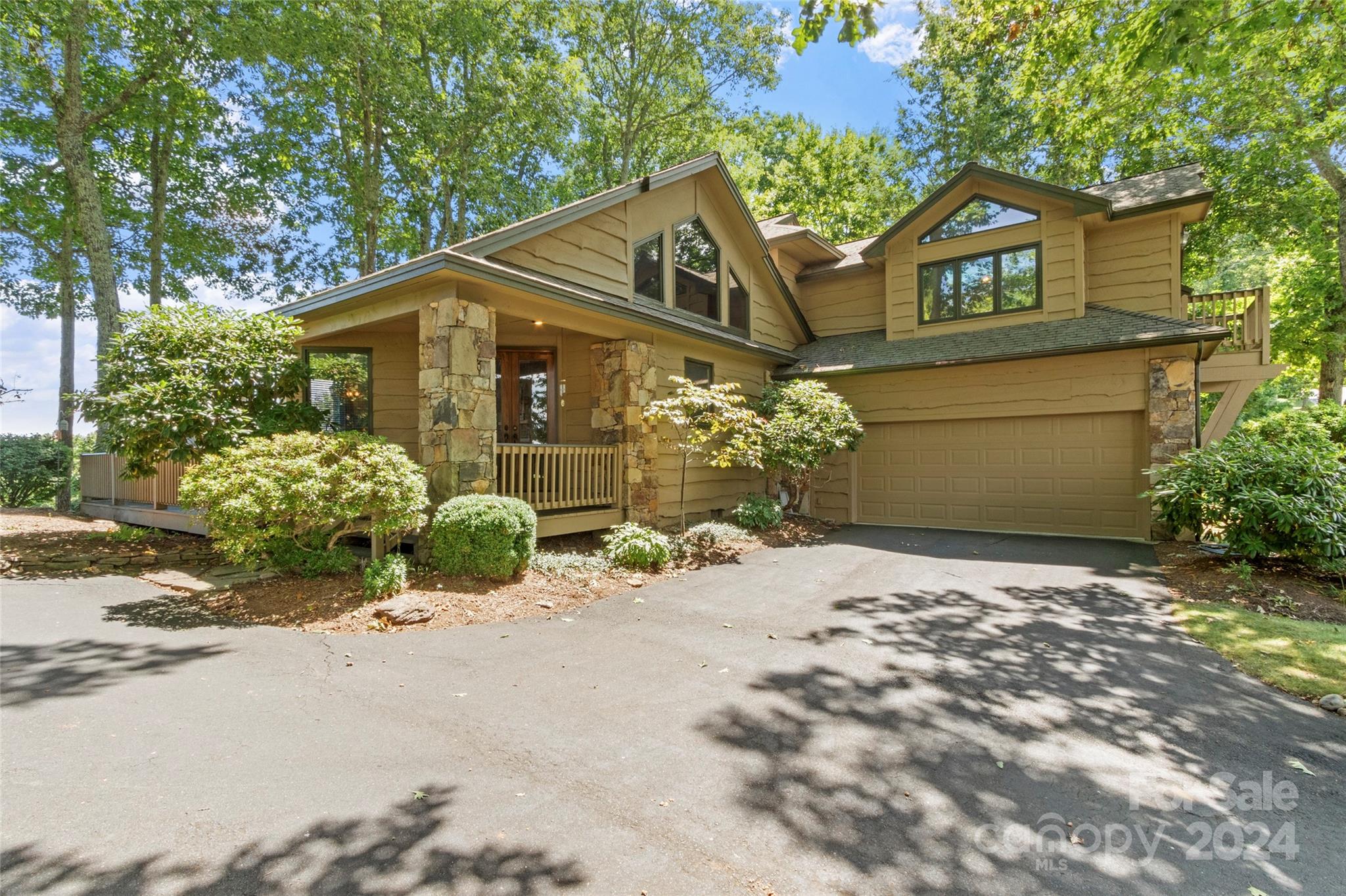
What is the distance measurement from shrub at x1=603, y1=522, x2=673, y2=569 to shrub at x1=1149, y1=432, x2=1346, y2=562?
6.24 metres

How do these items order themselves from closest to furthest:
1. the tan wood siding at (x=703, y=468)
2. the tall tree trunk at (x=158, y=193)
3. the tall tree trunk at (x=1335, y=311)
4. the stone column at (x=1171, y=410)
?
the stone column at (x=1171, y=410) < the tan wood siding at (x=703, y=468) < the tall tree trunk at (x=1335, y=311) < the tall tree trunk at (x=158, y=193)

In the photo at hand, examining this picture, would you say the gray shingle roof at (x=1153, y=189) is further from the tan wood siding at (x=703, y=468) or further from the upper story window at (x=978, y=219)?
the tan wood siding at (x=703, y=468)

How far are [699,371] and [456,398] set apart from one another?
4889mm

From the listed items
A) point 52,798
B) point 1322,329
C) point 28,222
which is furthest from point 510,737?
point 1322,329

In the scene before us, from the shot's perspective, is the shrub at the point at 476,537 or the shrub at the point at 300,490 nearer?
the shrub at the point at 300,490

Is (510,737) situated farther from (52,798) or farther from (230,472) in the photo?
(230,472)

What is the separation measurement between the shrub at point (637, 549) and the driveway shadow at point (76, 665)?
3.91 m

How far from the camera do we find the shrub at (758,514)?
9586 mm

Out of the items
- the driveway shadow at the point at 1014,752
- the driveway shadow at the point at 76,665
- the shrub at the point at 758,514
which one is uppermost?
the shrub at the point at 758,514

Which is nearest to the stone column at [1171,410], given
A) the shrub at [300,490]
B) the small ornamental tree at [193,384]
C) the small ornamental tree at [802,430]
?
the small ornamental tree at [802,430]

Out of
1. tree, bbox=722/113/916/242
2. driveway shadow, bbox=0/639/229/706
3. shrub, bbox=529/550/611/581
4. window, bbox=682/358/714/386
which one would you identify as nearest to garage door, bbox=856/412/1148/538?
window, bbox=682/358/714/386

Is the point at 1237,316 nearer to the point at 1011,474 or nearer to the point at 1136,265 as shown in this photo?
the point at 1136,265

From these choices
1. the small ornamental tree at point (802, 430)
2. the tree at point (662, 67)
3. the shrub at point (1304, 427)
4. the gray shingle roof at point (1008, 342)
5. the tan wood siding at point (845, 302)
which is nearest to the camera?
the shrub at point (1304, 427)

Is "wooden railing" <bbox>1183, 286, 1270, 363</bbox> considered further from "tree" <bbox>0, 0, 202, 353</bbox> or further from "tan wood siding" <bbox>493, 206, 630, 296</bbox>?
"tree" <bbox>0, 0, 202, 353</bbox>
